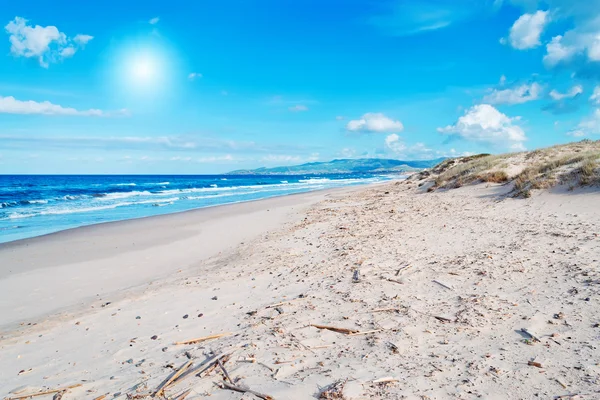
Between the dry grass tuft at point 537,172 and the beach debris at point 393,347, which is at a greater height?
the dry grass tuft at point 537,172

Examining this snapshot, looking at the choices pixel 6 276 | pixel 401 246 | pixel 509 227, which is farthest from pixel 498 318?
pixel 6 276

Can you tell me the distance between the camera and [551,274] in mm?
5066

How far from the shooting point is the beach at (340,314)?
3.21 metres

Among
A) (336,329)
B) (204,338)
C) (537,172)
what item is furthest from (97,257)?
(537,172)

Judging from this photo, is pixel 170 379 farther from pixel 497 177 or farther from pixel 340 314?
pixel 497 177

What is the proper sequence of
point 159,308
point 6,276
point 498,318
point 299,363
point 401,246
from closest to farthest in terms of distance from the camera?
point 299,363
point 498,318
point 159,308
point 401,246
point 6,276

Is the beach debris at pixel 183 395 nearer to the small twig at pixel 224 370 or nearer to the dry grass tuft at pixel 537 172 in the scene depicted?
the small twig at pixel 224 370

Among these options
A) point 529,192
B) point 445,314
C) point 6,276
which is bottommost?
point 6,276

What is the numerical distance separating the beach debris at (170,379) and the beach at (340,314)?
0.14 feet

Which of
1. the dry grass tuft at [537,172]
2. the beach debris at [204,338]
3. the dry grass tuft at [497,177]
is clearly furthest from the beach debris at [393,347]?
the dry grass tuft at [497,177]

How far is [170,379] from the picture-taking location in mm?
3395

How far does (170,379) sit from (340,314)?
218 centimetres

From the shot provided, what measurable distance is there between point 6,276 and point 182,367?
25.4 ft

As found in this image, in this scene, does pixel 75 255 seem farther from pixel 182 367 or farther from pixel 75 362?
pixel 182 367
